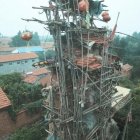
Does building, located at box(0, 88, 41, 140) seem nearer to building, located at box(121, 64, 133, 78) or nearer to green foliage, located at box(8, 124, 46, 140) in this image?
green foliage, located at box(8, 124, 46, 140)

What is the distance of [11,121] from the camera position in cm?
1767

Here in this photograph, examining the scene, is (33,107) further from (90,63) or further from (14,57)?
(14,57)

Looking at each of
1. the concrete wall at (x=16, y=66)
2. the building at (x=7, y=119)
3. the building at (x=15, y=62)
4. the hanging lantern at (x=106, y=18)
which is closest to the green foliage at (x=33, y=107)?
the building at (x=7, y=119)

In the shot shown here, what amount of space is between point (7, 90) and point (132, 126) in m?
11.2

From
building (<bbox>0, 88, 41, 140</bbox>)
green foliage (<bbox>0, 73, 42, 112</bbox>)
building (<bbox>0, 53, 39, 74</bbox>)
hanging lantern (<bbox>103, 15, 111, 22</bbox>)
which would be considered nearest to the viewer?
hanging lantern (<bbox>103, 15, 111, 22</bbox>)

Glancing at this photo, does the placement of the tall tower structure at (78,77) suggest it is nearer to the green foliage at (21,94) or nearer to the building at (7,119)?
the building at (7,119)

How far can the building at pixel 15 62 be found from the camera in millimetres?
41406

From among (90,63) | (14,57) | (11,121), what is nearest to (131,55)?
(14,57)

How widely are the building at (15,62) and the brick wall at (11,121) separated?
78.2 feet

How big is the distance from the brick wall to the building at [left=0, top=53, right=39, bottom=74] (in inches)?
938

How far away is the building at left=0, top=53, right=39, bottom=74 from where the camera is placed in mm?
41406

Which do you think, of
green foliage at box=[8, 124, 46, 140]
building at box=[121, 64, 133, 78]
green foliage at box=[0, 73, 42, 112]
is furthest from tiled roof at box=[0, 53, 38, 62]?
green foliage at box=[8, 124, 46, 140]

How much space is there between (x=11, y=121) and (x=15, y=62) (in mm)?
26414

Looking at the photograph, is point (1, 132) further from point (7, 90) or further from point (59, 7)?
point (59, 7)
